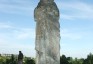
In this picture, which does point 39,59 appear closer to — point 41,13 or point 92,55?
point 41,13

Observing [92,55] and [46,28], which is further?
[92,55]

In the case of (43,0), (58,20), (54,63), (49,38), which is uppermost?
(43,0)

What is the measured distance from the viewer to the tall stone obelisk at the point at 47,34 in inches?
268

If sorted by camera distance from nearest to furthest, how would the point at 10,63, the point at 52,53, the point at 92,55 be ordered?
the point at 52,53
the point at 92,55
the point at 10,63

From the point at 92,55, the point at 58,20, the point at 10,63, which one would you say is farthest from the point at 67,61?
the point at 58,20

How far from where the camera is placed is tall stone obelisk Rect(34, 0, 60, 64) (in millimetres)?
6812

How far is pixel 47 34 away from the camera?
6.85 meters

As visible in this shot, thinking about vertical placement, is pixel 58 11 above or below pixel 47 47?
above

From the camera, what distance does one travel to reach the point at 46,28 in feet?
22.6

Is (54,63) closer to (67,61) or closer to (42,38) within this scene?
(42,38)

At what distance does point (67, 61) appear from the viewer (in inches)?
1607

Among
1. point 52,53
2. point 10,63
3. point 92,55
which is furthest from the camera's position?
point 10,63

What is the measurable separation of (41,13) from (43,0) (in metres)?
0.35

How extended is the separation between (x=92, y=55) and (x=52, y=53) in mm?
32497
